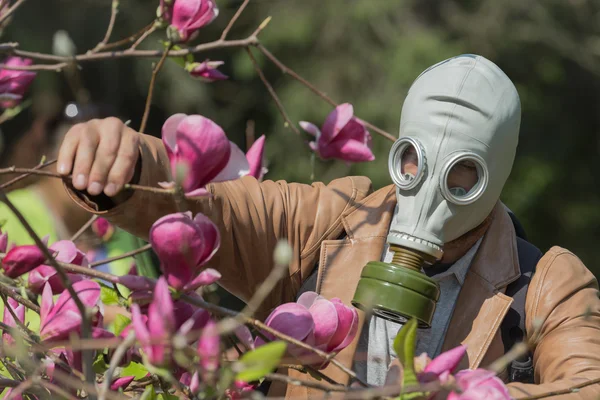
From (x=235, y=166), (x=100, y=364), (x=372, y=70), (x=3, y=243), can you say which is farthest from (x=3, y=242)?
(x=372, y=70)

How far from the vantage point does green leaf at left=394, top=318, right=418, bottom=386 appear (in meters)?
0.92

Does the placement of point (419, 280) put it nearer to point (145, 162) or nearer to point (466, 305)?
point (466, 305)

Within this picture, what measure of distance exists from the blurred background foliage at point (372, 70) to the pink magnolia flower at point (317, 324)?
3.92 metres

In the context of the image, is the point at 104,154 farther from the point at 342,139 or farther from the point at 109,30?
the point at 342,139

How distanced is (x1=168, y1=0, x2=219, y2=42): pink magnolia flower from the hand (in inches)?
6.0

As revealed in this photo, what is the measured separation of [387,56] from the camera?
5.48m

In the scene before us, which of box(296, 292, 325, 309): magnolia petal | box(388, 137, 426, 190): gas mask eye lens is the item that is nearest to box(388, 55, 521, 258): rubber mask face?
box(388, 137, 426, 190): gas mask eye lens

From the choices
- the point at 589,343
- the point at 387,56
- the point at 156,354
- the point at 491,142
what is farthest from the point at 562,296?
the point at 387,56

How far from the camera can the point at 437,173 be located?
4.66 feet

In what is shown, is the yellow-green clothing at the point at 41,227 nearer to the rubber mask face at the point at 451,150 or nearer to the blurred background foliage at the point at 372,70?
the rubber mask face at the point at 451,150

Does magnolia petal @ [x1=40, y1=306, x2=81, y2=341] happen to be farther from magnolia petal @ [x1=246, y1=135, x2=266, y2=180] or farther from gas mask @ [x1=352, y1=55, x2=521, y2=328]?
gas mask @ [x1=352, y1=55, x2=521, y2=328]

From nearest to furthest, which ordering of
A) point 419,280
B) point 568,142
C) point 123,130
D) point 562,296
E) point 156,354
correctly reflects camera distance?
point 156,354 < point 123,130 < point 419,280 < point 562,296 < point 568,142

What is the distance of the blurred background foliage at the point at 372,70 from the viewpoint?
209 inches

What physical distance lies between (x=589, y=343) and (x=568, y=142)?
5.14 metres
